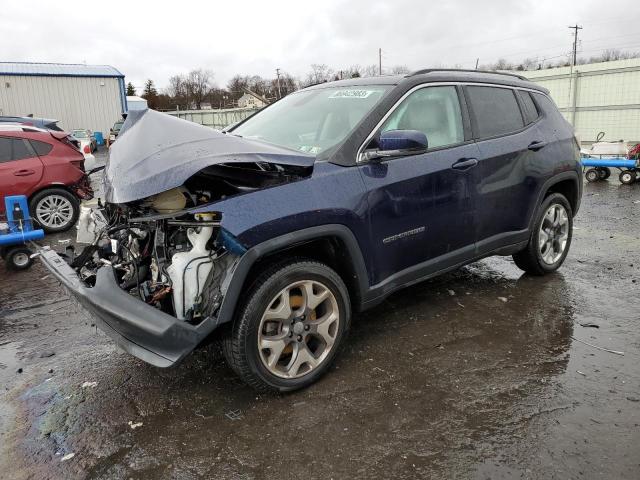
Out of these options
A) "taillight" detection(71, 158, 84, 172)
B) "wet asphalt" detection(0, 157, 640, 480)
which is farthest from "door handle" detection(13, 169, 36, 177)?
"wet asphalt" detection(0, 157, 640, 480)

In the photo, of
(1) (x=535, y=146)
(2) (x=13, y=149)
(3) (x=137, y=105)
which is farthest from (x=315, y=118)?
(2) (x=13, y=149)

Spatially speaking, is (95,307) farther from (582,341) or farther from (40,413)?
(582,341)

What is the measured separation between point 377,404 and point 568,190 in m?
3.40

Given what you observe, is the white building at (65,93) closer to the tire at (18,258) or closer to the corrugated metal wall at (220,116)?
the corrugated metal wall at (220,116)

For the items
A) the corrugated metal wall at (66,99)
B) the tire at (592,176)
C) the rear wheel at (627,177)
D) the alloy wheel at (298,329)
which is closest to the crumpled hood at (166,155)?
the alloy wheel at (298,329)

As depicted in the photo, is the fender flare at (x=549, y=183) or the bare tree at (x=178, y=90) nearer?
the fender flare at (x=549, y=183)

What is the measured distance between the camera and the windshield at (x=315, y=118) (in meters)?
3.45

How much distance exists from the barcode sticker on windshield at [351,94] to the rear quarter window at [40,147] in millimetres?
6328

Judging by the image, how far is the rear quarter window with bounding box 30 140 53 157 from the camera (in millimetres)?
8130

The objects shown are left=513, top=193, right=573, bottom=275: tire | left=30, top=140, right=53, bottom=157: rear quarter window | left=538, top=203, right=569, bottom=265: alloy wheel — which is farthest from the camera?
left=30, top=140, right=53, bottom=157: rear quarter window

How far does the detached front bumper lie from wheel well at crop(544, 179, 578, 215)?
152 inches

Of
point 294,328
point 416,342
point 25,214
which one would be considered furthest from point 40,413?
point 25,214

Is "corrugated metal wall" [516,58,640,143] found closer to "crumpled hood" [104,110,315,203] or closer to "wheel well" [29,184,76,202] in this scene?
"wheel well" [29,184,76,202]

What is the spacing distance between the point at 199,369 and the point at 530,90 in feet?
12.9
